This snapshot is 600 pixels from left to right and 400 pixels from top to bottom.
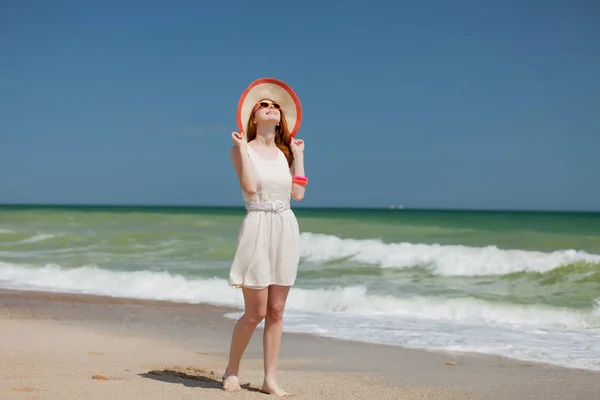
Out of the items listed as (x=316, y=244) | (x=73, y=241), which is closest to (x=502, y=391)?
(x=316, y=244)

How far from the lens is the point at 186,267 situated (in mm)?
17016

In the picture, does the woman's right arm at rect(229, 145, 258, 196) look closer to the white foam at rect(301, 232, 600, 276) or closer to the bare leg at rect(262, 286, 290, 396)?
the bare leg at rect(262, 286, 290, 396)

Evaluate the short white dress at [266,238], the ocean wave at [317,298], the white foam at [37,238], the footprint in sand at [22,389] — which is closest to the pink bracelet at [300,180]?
the short white dress at [266,238]

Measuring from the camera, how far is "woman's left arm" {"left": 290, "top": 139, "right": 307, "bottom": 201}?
Answer: 16.3 ft

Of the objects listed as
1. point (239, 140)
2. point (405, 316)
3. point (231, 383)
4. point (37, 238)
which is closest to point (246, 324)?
point (231, 383)

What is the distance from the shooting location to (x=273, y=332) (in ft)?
16.3

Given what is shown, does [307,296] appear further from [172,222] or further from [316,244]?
[172,222]

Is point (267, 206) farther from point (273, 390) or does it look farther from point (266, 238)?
point (273, 390)

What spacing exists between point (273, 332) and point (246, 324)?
202 millimetres

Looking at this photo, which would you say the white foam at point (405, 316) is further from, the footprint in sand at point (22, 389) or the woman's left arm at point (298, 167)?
the footprint in sand at point (22, 389)

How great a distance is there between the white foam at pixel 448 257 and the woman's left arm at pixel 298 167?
1224 centimetres

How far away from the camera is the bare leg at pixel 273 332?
15.9 ft

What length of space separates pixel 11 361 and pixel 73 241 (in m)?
21.0

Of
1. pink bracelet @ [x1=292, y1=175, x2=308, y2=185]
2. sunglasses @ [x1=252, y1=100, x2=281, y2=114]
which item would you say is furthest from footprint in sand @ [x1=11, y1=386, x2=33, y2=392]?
sunglasses @ [x1=252, y1=100, x2=281, y2=114]
